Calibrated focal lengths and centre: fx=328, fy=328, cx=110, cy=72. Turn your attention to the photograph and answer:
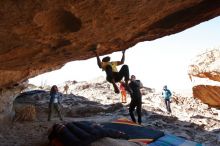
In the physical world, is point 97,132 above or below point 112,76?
below

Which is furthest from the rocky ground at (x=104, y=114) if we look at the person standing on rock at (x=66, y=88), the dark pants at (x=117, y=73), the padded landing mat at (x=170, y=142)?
the dark pants at (x=117, y=73)

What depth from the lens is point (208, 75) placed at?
805 inches

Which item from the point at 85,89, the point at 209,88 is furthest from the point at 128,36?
the point at 85,89

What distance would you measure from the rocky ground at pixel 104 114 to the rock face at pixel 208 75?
0.69 meters

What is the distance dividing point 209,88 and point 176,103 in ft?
8.44

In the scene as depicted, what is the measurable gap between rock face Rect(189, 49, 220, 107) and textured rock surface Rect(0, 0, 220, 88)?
10.0 metres

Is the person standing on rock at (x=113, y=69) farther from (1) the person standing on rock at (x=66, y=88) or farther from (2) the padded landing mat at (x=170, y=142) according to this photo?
(1) the person standing on rock at (x=66, y=88)

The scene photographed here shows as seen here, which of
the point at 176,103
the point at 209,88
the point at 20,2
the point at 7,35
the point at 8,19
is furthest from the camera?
the point at 176,103

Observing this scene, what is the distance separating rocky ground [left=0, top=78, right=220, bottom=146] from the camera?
12281 mm

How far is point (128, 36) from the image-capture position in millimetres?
10328

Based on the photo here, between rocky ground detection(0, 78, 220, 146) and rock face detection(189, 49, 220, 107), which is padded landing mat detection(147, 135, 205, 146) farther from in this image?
rock face detection(189, 49, 220, 107)

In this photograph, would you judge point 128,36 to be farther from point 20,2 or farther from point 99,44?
point 20,2

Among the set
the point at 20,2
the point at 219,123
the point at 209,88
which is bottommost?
the point at 219,123

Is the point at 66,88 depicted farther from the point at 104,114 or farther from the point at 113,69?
the point at 113,69
